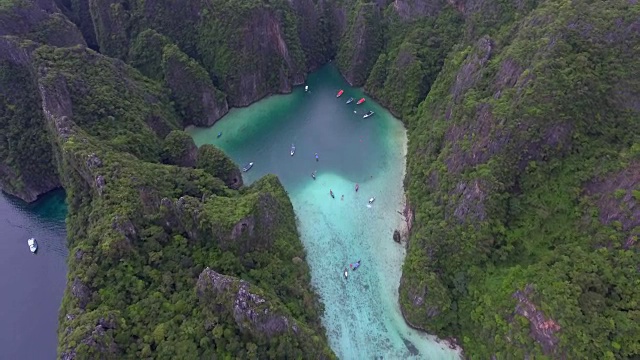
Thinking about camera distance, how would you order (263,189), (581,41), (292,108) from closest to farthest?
(581,41), (263,189), (292,108)

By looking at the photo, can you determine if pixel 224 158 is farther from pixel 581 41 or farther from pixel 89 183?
pixel 581 41

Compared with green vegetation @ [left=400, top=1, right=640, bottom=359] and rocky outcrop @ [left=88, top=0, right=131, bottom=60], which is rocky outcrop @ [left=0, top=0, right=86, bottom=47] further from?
green vegetation @ [left=400, top=1, right=640, bottom=359]

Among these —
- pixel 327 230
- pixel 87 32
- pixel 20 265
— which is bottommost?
pixel 327 230

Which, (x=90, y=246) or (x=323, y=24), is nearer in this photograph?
(x=90, y=246)

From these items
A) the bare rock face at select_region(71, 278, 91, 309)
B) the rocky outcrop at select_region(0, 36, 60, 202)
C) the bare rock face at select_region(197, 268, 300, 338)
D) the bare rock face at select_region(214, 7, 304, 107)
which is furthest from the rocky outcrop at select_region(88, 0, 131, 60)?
the bare rock face at select_region(197, 268, 300, 338)

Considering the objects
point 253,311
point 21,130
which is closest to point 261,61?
point 21,130

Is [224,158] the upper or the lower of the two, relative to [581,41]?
lower

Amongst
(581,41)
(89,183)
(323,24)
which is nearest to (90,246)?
(89,183)
